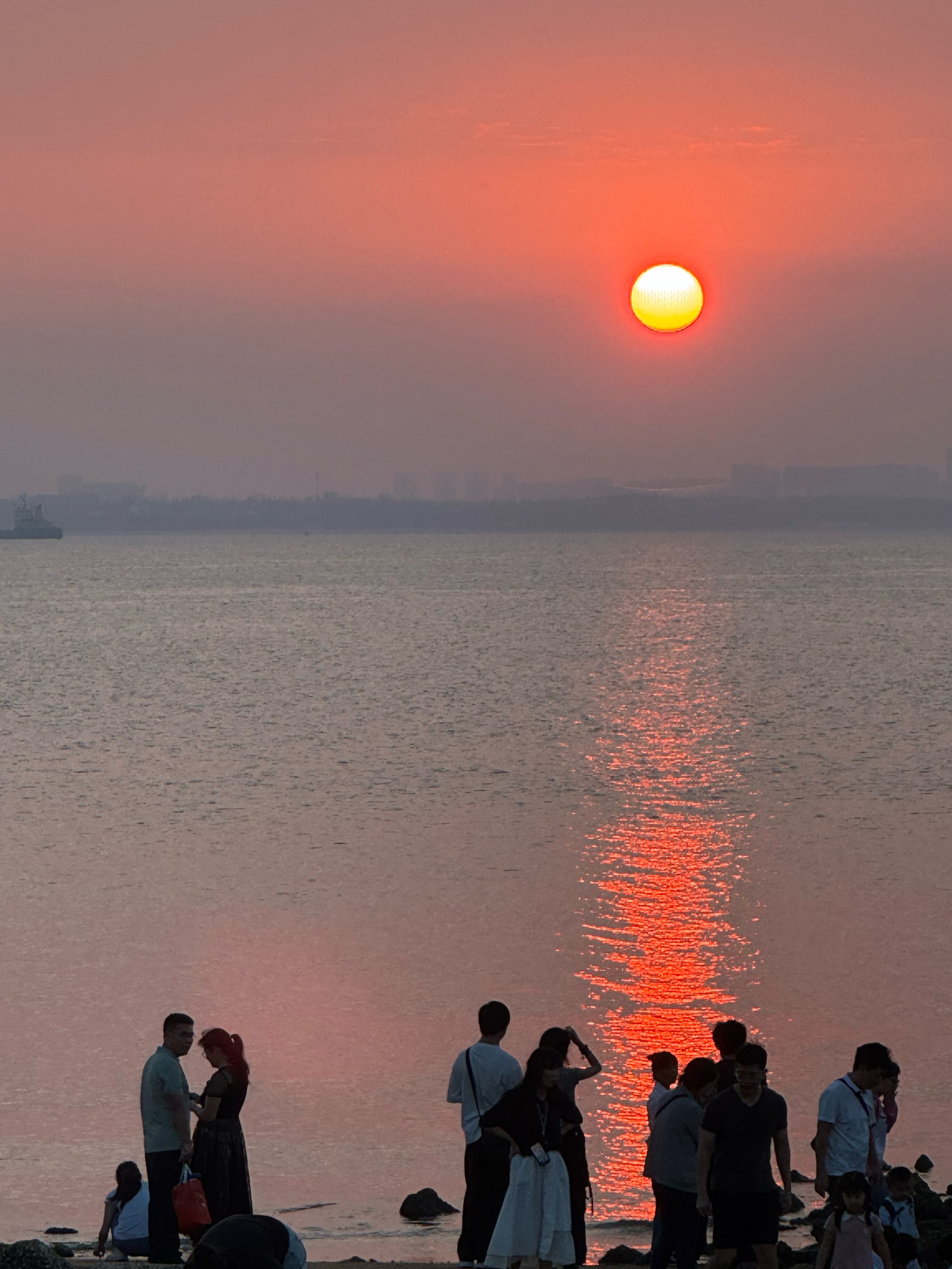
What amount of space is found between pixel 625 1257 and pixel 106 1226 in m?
3.60

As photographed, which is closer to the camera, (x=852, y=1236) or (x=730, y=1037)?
(x=852, y=1236)

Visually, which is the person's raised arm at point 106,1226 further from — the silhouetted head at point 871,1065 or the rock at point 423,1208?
the silhouetted head at point 871,1065

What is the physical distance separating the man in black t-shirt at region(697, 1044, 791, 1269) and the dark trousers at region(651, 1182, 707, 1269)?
461mm

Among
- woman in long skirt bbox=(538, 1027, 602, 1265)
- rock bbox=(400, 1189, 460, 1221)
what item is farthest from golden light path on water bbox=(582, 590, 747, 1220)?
woman in long skirt bbox=(538, 1027, 602, 1265)

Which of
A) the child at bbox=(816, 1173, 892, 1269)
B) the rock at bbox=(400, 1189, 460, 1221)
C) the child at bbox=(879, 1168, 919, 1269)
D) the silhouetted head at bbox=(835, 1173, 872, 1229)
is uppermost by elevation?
the silhouetted head at bbox=(835, 1173, 872, 1229)

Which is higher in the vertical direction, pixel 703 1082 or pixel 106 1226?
pixel 703 1082

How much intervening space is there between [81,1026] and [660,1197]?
12792 mm

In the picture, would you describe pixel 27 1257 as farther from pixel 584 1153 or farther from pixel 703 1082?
pixel 703 1082

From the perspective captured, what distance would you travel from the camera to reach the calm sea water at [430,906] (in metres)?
16.9

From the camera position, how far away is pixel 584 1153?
8781 millimetres

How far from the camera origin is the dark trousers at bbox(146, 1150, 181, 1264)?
31.6 feet

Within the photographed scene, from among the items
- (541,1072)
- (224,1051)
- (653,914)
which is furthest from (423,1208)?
(653,914)

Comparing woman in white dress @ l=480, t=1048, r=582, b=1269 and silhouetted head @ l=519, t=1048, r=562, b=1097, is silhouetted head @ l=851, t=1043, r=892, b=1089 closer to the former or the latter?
woman in white dress @ l=480, t=1048, r=582, b=1269

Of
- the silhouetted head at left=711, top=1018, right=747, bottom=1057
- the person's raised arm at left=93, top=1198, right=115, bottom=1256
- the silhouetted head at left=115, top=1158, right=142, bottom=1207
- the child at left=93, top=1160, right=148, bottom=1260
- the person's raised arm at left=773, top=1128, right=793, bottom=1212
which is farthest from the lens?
the silhouetted head at left=115, top=1158, right=142, bottom=1207
